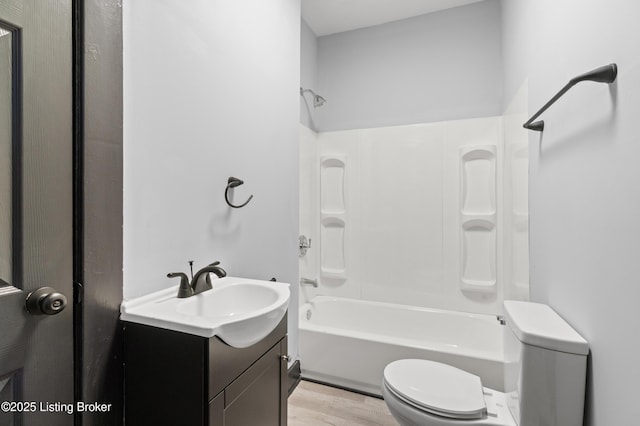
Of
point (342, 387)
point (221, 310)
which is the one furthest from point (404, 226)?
point (221, 310)

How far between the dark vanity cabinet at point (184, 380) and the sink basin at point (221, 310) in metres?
0.04

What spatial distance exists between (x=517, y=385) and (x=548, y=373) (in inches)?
6.0

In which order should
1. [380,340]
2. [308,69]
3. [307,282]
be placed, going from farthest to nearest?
[308,69] < [307,282] < [380,340]

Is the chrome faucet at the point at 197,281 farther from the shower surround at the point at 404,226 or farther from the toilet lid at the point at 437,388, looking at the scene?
the shower surround at the point at 404,226

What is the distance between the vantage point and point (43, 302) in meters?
0.79

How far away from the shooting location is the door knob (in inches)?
30.9

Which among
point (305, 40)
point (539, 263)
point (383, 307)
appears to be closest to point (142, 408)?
point (539, 263)

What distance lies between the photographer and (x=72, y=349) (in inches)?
Result: 34.9

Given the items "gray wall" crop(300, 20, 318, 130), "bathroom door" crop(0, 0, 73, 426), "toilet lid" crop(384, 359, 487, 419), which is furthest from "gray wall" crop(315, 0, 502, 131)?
"bathroom door" crop(0, 0, 73, 426)

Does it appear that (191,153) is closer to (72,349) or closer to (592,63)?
(72,349)

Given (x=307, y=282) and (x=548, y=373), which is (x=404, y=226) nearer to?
(x=307, y=282)

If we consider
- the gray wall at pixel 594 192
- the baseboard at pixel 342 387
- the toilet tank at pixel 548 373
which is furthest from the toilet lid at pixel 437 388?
the baseboard at pixel 342 387

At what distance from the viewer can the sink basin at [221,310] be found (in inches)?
36.1

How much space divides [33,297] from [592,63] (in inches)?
72.6
